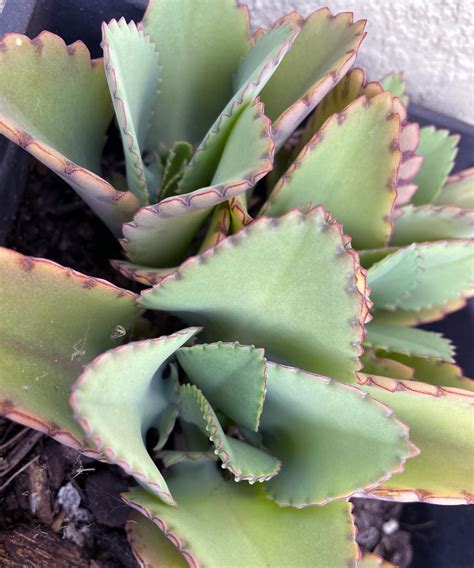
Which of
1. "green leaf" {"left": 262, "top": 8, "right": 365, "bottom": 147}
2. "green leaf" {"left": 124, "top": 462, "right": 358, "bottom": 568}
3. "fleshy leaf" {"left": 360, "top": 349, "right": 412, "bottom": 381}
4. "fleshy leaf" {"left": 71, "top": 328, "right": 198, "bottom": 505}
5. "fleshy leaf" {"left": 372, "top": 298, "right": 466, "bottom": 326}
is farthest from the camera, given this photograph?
"fleshy leaf" {"left": 372, "top": 298, "right": 466, "bottom": 326}

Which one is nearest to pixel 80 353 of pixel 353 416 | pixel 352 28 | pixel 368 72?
pixel 353 416

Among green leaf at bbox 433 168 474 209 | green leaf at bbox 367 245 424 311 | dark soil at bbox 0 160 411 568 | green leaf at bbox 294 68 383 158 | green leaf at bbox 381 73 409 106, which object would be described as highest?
green leaf at bbox 381 73 409 106

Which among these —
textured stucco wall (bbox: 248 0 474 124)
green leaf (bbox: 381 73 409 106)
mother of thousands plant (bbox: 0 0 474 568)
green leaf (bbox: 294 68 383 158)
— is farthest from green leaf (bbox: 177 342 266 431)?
textured stucco wall (bbox: 248 0 474 124)

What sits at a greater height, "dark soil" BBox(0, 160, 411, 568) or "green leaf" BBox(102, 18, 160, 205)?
"green leaf" BBox(102, 18, 160, 205)

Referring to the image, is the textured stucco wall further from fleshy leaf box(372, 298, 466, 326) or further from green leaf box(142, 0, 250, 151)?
fleshy leaf box(372, 298, 466, 326)

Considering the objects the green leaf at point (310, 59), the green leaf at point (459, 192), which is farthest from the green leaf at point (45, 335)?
the green leaf at point (459, 192)

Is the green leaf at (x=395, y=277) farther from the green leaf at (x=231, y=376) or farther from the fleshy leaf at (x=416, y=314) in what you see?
the green leaf at (x=231, y=376)

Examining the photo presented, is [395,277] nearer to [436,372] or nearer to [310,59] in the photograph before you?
[436,372]
